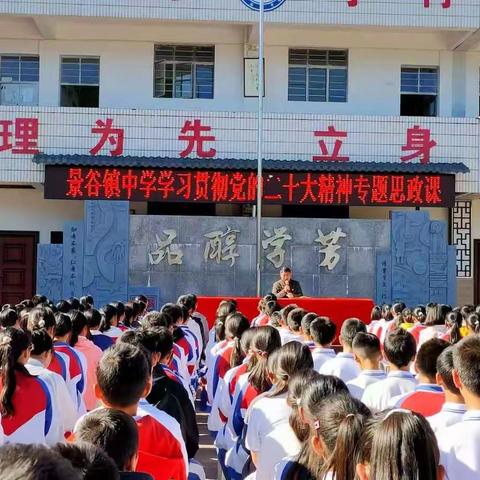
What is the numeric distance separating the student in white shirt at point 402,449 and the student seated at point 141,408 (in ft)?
3.75

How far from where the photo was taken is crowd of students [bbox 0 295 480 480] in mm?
1905

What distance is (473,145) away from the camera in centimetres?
1559

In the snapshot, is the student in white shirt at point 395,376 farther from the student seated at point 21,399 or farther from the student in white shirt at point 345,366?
the student seated at point 21,399

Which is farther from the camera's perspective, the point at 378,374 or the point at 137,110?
the point at 137,110

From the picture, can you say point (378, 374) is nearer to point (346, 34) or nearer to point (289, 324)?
point (289, 324)

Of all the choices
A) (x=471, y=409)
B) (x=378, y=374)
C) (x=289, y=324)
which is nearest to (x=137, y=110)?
(x=289, y=324)

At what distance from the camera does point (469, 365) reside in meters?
2.90

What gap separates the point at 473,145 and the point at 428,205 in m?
1.81

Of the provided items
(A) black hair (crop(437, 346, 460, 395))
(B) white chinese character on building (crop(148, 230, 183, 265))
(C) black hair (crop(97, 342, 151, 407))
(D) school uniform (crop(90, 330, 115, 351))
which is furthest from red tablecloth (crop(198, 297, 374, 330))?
(C) black hair (crop(97, 342, 151, 407))

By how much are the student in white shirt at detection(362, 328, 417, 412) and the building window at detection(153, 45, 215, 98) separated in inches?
501

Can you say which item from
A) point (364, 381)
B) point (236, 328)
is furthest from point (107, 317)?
point (364, 381)

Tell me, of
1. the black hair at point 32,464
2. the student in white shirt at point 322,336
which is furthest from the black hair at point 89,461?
the student in white shirt at point 322,336

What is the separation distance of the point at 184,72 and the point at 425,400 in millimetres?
13694

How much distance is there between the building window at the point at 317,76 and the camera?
16.4 metres
